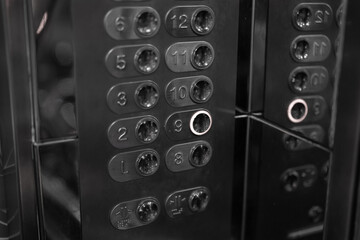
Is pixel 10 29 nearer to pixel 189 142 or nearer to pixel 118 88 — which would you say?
pixel 118 88

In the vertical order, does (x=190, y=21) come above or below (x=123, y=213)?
above

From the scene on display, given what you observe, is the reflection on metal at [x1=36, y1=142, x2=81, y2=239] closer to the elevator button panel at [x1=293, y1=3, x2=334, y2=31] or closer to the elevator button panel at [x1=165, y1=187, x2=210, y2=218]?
the elevator button panel at [x1=165, y1=187, x2=210, y2=218]

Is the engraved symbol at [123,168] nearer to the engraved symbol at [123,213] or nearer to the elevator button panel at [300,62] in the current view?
the engraved symbol at [123,213]

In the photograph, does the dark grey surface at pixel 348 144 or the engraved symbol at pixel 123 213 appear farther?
the engraved symbol at pixel 123 213

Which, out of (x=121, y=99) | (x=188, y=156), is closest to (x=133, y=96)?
(x=121, y=99)

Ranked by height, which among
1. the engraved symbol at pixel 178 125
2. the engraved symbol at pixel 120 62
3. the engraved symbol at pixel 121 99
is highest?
the engraved symbol at pixel 120 62

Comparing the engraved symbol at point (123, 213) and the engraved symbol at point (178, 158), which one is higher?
the engraved symbol at point (178, 158)

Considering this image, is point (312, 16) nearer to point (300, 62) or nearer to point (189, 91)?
point (300, 62)

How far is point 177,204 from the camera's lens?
629 mm

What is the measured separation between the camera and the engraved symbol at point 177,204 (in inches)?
24.6

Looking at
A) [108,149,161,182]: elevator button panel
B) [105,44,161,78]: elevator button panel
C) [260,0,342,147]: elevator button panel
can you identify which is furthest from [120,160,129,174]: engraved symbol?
[260,0,342,147]: elevator button panel

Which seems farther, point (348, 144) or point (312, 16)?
point (312, 16)

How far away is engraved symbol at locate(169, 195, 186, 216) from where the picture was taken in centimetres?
63

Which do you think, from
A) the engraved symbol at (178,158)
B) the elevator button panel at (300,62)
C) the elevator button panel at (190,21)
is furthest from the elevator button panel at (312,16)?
the engraved symbol at (178,158)
